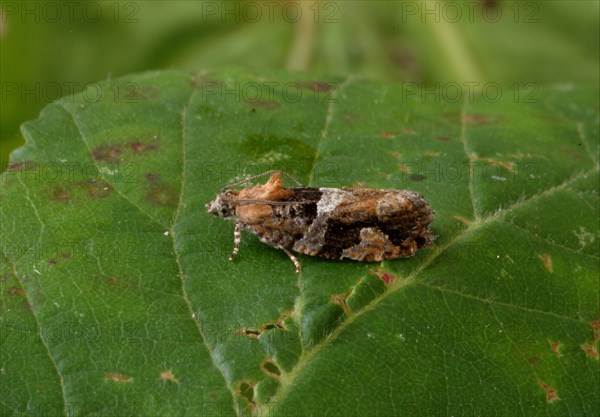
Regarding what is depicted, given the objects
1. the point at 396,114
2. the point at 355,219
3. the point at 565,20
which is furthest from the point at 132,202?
the point at 565,20

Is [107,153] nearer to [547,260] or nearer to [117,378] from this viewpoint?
[117,378]

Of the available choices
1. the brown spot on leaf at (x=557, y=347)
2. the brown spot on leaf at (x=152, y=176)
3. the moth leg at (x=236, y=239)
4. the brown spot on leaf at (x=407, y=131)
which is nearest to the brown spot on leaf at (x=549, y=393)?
the brown spot on leaf at (x=557, y=347)

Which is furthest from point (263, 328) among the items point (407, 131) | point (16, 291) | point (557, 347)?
point (407, 131)

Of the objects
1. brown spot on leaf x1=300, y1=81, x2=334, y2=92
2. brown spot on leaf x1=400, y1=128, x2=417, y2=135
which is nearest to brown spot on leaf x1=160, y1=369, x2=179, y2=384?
brown spot on leaf x1=400, y1=128, x2=417, y2=135

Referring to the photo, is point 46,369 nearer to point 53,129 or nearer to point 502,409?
point 53,129

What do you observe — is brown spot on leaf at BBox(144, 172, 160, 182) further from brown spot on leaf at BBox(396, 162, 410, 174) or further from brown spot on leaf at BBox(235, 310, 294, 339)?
brown spot on leaf at BBox(396, 162, 410, 174)

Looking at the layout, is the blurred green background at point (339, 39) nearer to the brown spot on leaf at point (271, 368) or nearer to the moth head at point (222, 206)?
the moth head at point (222, 206)
